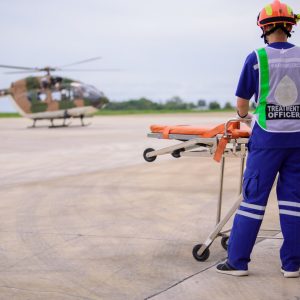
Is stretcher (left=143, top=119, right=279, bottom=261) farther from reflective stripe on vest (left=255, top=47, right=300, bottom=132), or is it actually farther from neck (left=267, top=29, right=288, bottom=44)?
neck (left=267, top=29, right=288, bottom=44)

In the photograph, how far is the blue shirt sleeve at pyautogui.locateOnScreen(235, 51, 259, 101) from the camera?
4754mm

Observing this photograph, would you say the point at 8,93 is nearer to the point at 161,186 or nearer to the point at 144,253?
the point at 161,186

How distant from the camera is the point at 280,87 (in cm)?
471

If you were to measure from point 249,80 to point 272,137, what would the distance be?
1.47 ft

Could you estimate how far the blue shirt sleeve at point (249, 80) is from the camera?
4754mm

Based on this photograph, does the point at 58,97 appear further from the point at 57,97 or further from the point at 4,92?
the point at 4,92

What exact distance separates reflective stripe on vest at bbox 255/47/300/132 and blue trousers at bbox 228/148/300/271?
0.68 feet

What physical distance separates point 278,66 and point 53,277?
2232 mm

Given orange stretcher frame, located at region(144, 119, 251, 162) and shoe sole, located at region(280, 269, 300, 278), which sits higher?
orange stretcher frame, located at region(144, 119, 251, 162)

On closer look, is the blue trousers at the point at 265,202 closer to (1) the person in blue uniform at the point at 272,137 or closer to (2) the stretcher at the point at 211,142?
(1) the person in blue uniform at the point at 272,137

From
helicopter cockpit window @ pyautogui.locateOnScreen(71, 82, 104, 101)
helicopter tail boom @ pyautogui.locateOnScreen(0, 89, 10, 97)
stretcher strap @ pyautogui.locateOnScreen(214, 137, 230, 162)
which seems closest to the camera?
stretcher strap @ pyautogui.locateOnScreen(214, 137, 230, 162)

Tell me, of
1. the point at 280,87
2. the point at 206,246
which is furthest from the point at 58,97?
the point at 280,87

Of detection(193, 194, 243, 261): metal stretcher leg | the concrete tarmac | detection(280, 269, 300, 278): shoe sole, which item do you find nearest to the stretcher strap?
detection(193, 194, 243, 261): metal stretcher leg

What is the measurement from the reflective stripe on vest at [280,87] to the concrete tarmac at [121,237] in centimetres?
113
